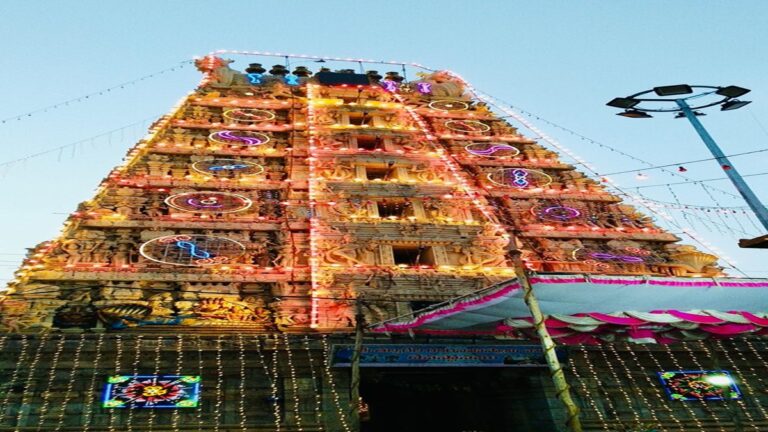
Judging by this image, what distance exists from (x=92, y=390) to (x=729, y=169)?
15455 mm

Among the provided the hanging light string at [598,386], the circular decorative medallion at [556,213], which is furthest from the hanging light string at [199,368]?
the circular decorative medallion at [556,213]

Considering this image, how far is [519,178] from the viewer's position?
890 inches

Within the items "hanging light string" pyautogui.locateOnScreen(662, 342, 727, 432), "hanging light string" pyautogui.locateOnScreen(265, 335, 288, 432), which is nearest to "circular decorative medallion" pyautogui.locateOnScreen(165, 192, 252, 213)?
"hanging light string" pyautogui.locateOnScreen(265, 335, 288, 432)

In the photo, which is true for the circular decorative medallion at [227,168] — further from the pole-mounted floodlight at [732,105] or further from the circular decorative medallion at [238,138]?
the pole-mounted floodlight at [732,105]

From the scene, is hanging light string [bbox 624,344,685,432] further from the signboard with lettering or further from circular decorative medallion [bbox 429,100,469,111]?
circular decorative medallion [bbox 429,100,469,111]

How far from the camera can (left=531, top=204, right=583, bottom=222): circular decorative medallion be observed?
2050cm

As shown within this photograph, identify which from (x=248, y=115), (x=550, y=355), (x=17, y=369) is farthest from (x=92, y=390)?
(x=248, y=115)

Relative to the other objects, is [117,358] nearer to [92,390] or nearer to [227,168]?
[92,390]

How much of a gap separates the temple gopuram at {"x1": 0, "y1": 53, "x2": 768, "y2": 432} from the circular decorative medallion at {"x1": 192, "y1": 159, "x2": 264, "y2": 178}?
10 centimetres

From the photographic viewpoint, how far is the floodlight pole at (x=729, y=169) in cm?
1234

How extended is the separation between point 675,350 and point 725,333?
3.25m

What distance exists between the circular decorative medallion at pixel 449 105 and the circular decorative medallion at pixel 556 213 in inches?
374

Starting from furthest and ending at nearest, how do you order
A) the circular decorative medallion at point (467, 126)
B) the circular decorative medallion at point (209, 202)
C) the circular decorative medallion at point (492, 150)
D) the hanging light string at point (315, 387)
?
1. the circular decorative medallion at point (467, 126)
2. the circular decorative medallion at point (492, 150)
3. the circular decorative medallion at point (209, 202)
4. the hanging light string at point (315, 387)

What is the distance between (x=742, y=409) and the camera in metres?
13.7
